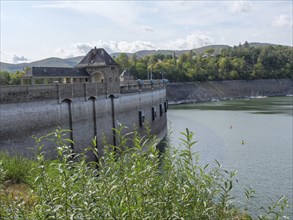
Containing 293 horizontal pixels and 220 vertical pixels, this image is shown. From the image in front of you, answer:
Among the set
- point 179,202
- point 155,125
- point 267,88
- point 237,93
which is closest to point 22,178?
point 179,202

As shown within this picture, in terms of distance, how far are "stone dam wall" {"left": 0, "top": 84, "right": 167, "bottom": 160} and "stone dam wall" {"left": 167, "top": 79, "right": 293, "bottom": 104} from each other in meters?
94.9

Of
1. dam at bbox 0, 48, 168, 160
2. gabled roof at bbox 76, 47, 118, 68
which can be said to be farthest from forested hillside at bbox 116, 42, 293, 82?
dam at bbox 0, 48, 168, 160

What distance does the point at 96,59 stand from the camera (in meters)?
46.6

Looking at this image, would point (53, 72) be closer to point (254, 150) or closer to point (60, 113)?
point (60, 113)

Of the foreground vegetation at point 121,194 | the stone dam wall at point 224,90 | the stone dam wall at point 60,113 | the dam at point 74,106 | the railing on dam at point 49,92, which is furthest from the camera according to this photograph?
the stone dam wall at point 224,90

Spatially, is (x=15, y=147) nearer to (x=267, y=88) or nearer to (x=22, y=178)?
(x=22, y=178)

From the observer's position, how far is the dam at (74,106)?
22.1 metres

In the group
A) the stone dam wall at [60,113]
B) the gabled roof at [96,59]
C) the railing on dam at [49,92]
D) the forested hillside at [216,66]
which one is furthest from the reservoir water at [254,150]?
the forested hillside at [216,66]

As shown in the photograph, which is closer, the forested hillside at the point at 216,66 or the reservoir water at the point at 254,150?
the reservoir water at the point at 254,150

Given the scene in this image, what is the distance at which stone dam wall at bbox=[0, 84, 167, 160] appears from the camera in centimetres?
2186

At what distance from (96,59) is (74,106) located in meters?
19.8

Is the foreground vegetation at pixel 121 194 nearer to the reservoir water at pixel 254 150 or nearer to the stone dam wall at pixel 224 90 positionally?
the reservoir water at pixel 254 150

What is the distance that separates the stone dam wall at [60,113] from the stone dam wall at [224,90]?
94915 millimetres

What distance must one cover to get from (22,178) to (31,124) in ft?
33.6
